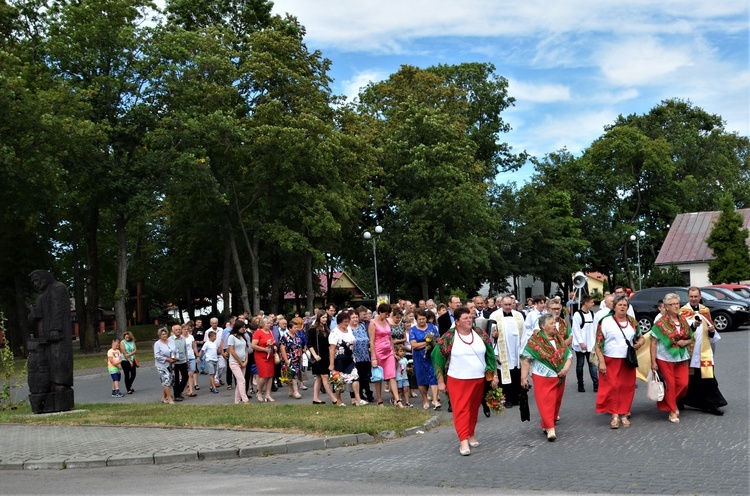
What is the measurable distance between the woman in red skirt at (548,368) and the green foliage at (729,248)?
45.3 metres

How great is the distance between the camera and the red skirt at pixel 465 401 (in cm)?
979

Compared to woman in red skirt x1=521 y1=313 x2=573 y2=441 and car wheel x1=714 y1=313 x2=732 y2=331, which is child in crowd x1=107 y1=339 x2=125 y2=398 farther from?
car wheel x1=714 y1=313 x2=732 y2=331

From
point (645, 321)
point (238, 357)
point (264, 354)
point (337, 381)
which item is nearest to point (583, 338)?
point (337, 381)

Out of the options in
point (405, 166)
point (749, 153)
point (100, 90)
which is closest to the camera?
point (100, 90)

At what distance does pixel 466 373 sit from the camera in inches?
389

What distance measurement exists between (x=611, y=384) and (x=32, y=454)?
7763 mm

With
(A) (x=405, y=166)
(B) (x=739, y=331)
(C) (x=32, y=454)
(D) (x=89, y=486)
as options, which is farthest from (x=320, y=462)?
(A) (x=405, y=166)

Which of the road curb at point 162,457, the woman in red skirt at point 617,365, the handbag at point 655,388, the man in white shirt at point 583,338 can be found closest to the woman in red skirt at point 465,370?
the woman in red skirt at point 617,365

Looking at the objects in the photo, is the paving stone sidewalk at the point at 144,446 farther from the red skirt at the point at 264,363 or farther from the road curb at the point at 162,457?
the red skirt at the point at 264,363

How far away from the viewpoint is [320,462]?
9.81m

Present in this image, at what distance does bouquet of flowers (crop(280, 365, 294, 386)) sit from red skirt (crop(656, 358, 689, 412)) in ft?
26.2

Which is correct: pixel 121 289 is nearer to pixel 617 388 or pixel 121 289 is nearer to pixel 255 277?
pixel 255 277

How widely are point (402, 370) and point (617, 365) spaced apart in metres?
5.05

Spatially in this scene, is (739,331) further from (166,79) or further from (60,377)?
(166,79)
